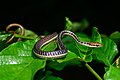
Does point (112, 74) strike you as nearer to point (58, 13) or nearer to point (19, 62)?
point (19, 62)

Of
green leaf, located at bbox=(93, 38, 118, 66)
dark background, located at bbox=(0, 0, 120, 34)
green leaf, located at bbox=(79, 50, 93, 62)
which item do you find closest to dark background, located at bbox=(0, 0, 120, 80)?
dark background, located at bbox=(0, 0, 120, 34)

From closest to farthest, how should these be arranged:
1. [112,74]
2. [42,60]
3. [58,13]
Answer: [112,74]
[42,60]
[58,13]

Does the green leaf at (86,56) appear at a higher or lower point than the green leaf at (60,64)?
higher

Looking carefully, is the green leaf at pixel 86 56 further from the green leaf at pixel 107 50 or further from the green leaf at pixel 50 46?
the green leaf at pixel 50 46

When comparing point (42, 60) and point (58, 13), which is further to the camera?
point (58, 13)

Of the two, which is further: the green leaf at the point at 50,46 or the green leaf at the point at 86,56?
the green leaf at the point at 50,46

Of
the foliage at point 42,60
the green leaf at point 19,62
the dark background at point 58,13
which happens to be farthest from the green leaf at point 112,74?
the dark background at point 58,13

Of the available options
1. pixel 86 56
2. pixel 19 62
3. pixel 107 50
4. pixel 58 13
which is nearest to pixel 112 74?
pixel 86 56
